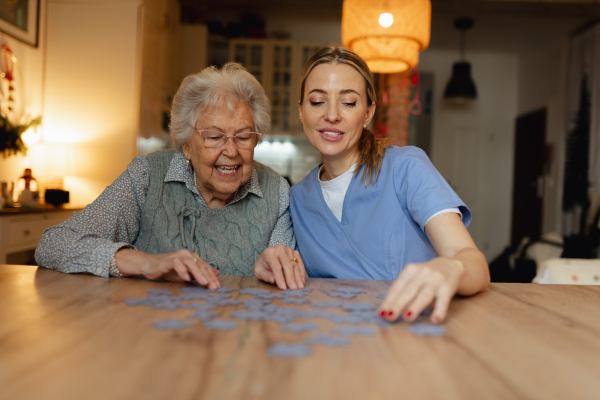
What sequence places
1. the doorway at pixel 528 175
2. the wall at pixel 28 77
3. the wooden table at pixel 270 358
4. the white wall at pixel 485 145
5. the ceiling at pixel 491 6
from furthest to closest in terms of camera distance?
1. the white wall at pixel 485 145
2. the doorway at pixel 528 175
3. the ceiling at pixel 491 6
4. the wall at pixel 28 77
5. the wooden table at pixel 270 358

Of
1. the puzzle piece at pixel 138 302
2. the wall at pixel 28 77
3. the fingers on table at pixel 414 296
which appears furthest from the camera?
the wall at pixel 28 77

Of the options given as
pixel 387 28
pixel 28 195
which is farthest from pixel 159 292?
pixel 28 195

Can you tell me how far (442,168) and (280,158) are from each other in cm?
282

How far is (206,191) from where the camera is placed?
1.69 metres

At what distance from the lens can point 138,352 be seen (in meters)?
0.63

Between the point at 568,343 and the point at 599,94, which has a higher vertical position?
the point at 599,94

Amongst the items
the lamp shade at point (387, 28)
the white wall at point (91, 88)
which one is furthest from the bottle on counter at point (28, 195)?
the lamp shade at point (387, 28)

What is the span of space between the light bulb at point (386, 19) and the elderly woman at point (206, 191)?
4.57 feet

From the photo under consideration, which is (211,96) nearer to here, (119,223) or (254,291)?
(119,223)

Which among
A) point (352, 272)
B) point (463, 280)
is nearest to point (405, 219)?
point (352, 272)

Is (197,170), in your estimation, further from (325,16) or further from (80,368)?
(325,16)

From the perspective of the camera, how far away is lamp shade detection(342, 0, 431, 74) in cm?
271

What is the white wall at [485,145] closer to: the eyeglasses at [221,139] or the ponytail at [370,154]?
the ponytail at [370,154]

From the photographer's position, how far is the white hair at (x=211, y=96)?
61.7 inches
